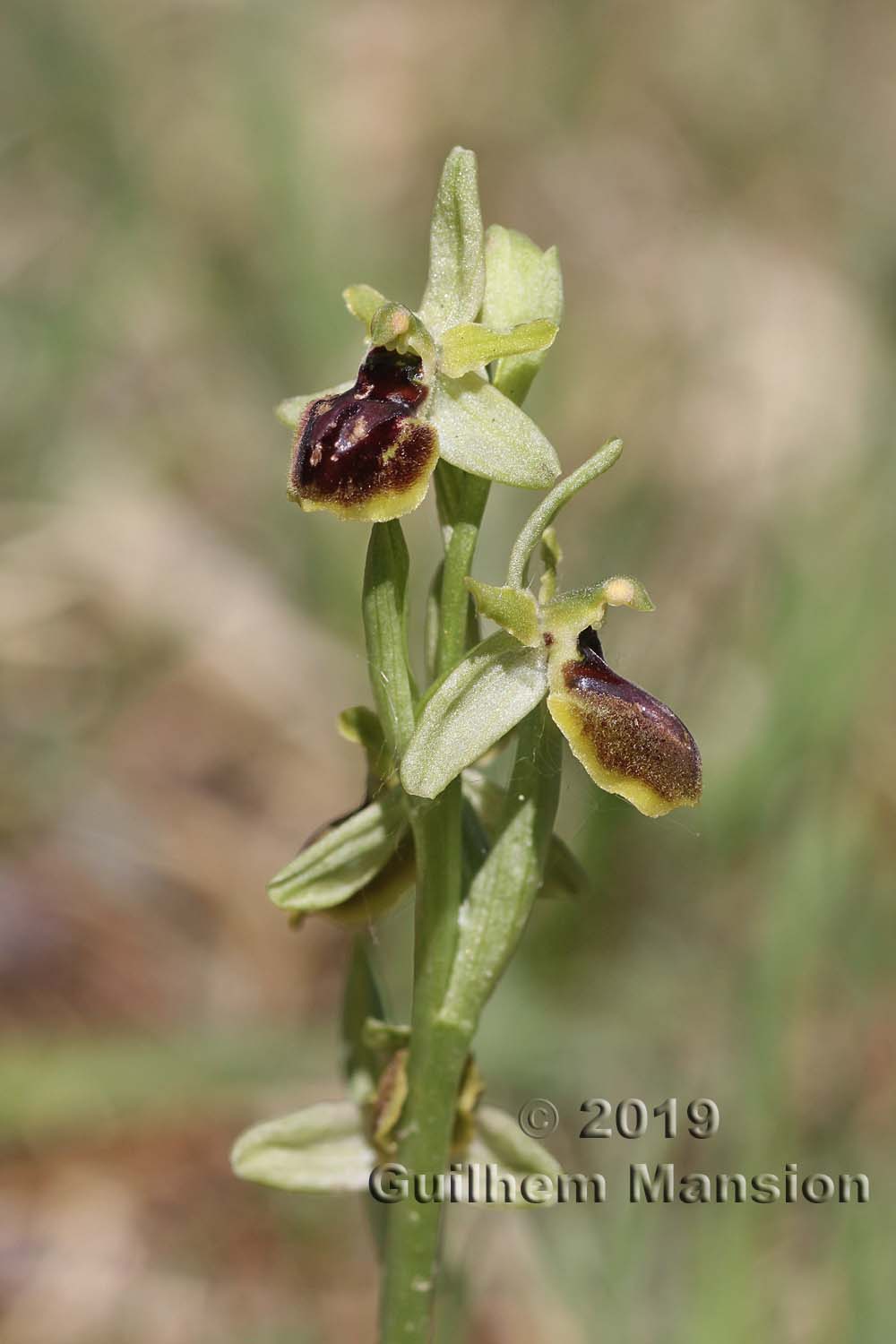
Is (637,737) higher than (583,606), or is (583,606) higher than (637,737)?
(583,606)

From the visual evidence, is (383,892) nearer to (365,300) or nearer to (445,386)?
(445,386)

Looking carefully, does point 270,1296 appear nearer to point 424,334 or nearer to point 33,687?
point 33,687

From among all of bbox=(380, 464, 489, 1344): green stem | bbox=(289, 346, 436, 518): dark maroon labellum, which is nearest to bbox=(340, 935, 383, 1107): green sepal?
bbox=(380, 464, 489, 1344): green stem

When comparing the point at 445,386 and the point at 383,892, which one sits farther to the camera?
the point at 383,892

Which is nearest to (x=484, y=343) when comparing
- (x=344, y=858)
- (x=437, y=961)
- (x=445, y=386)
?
(x=445, y=386)

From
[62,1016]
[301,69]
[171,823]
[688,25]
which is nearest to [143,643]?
[171,823]

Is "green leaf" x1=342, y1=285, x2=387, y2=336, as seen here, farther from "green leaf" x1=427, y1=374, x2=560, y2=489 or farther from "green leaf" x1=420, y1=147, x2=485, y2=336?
"green leaf" x1=427, y1=374, x2=560, y2=489

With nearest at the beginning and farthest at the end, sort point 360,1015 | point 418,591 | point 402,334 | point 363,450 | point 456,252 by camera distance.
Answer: point 363,450 → point 402,334 → point 456,252 → point 360,1015 → point 418,591
